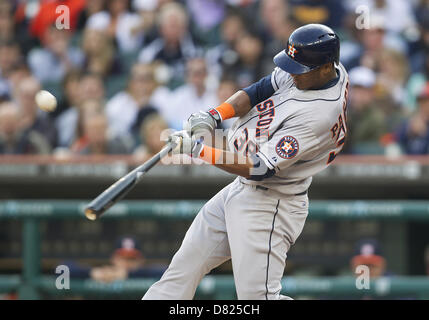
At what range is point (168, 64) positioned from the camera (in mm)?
6805

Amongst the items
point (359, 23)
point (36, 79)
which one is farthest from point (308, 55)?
point (36, 79)

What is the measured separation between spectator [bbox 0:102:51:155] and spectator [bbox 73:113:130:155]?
0.98 ft

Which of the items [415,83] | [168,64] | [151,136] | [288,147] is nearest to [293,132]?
[288,147]

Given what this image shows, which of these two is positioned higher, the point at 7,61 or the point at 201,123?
the point at 7,61

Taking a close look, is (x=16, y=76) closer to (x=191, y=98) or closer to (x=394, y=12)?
(x=191, y=98)

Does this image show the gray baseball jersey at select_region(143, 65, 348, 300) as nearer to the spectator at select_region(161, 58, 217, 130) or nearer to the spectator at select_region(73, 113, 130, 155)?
the spectator at select_region(73, 113, 130, 155)

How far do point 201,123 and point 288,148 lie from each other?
0.46m

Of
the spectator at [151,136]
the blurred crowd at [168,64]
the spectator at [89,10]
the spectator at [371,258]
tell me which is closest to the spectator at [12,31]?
the blurred crowd at [168,64]

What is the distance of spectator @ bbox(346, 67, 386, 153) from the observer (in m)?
5.68

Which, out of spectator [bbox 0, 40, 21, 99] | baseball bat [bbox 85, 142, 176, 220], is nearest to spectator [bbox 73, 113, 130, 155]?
spectator [bbox 0, 40, 21, 99]

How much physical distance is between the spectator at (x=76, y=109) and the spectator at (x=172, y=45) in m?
0.57

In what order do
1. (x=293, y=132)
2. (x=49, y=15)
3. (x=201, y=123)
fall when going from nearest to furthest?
(x=293, y=132)
(x=201, y=123)
(x=49, y=15)
